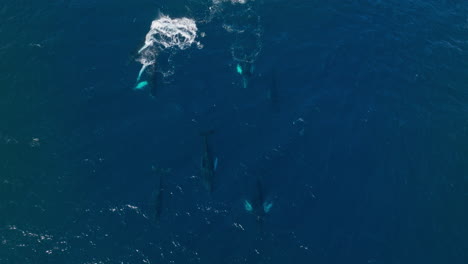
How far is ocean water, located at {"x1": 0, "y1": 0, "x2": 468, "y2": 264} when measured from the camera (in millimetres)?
→ 45344

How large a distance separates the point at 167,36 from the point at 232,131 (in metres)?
21.1

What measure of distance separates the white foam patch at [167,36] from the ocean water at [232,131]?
28 cm

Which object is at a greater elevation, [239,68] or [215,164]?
[239,68]

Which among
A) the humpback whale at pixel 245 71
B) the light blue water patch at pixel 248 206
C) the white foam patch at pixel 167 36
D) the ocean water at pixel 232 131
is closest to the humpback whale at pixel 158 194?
the ocean water at pixel 232 131

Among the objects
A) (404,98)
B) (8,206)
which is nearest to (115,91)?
(8,206)

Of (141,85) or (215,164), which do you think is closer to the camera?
(215,164)

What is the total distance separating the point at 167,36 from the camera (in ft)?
206

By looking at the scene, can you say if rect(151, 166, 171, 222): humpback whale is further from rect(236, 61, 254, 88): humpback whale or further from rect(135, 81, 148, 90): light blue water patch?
rect(236, 61, 254, 88): humpback whale

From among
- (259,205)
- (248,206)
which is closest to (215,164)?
(248,206)

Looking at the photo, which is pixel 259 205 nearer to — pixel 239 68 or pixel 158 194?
pixel 158 194

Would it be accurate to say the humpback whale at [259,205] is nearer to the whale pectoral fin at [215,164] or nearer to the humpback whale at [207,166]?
the humpback whale at [207,166]

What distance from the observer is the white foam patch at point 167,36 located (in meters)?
60.7

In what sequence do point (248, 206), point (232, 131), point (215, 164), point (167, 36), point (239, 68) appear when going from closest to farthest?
point (248, 206)
point (215, 164)
point (232, 131)
point (239, 68)
point (167, 36)

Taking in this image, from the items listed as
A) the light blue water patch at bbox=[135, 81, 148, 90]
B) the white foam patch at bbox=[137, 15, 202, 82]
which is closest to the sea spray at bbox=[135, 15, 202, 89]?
the white foam patch at bbox=[137, 15, 202, 82]
